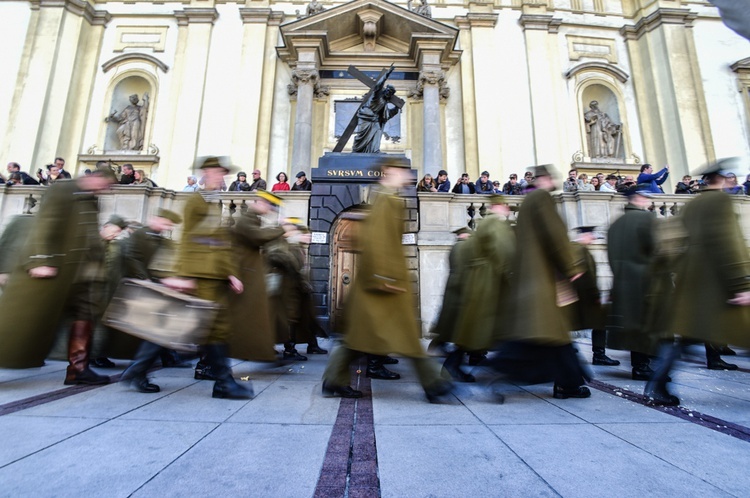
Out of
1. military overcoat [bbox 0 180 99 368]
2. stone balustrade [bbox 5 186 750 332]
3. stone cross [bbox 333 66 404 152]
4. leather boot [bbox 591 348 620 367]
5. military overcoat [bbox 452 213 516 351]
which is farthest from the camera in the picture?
stone cross [bbox 333 66 404 152]

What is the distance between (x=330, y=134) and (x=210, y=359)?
13012mm

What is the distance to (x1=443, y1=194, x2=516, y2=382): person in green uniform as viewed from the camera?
12.8 ft

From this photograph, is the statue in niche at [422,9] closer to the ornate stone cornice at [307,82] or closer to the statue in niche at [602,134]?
the ornate stone cornice at [307,82]

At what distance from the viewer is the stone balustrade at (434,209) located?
29.5ft

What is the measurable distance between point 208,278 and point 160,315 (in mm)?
447

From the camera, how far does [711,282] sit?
314cm

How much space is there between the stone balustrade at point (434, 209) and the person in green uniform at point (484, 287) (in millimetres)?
4642

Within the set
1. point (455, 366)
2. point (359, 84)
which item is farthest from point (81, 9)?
point (455, 366)

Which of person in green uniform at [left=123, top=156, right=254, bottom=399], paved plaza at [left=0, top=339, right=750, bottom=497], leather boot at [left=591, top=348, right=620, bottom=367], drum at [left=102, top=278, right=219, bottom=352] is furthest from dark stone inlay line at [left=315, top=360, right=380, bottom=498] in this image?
leather boot at [left=591, top=348, right=620, bottom=367]

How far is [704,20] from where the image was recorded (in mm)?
16797

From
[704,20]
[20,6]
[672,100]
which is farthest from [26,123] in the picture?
[704,20]

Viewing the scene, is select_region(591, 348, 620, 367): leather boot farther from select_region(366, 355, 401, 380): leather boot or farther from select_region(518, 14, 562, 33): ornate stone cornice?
select_region(518, 14, 562, 33): ornate stone cornice

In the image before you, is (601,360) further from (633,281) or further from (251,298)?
(251,298)

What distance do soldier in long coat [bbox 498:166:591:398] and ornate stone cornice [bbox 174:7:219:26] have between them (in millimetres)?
17019
